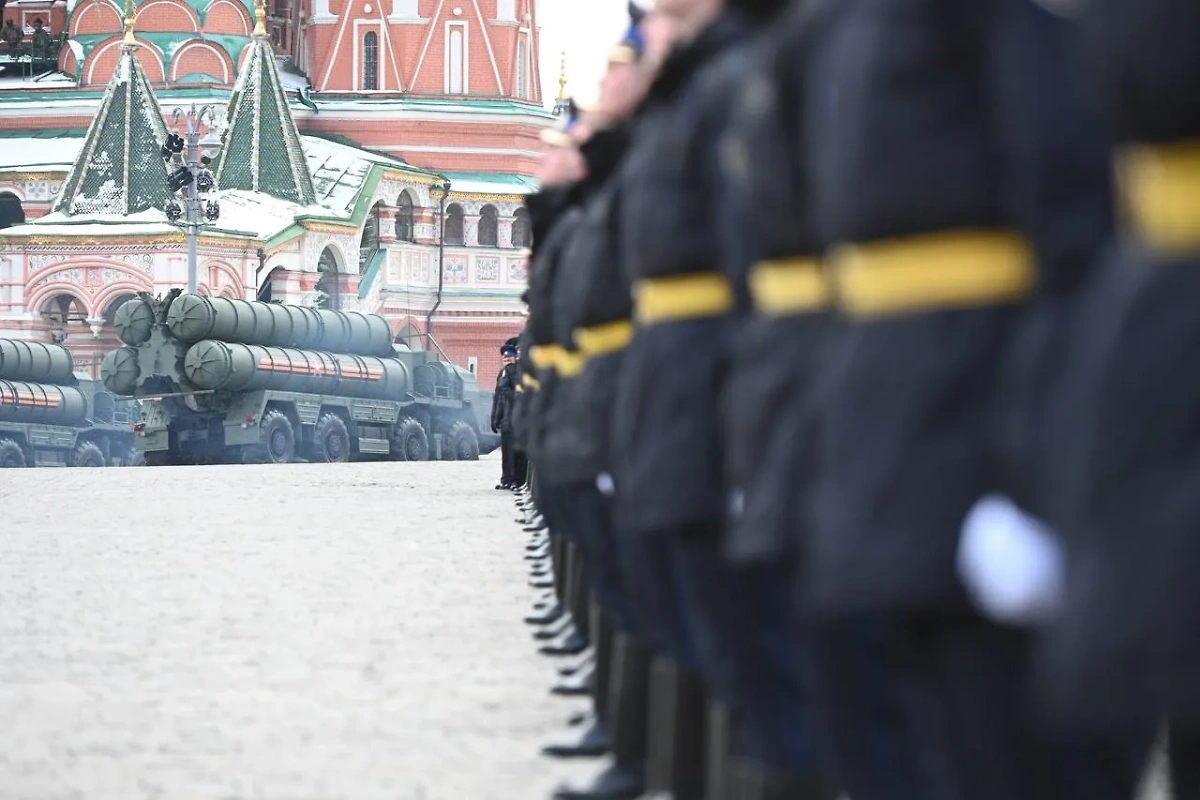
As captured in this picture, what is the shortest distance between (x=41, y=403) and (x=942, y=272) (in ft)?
137

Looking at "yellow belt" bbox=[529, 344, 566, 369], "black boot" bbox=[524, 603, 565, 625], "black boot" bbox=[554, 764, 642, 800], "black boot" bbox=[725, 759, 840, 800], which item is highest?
"yellow belt" bbox=[529, 344, 566, 369]

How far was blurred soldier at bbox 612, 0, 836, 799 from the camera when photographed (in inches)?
173

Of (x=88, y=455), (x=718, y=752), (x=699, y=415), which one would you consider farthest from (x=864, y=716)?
(x=88, y=455)

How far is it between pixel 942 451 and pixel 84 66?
59.0 m

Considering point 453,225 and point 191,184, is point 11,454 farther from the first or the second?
point 453,225

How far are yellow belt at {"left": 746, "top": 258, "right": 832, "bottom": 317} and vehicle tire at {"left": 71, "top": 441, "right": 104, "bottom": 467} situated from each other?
135 ft

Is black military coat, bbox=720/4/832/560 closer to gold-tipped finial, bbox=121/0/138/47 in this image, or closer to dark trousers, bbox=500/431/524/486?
dark trousers, bbox=500/431/524/486

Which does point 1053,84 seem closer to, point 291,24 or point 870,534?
point 870,534

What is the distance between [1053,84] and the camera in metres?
2.95

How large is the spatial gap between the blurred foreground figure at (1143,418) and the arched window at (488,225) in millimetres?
59068

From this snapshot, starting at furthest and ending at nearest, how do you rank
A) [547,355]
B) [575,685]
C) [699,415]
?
1. [547,355]
2. [575,685]
3. [699,415]

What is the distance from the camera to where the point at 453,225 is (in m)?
61.6

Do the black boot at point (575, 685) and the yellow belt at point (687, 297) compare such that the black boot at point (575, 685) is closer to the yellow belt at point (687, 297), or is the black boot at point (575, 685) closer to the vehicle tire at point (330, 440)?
the yellow belt at point (687, 297)

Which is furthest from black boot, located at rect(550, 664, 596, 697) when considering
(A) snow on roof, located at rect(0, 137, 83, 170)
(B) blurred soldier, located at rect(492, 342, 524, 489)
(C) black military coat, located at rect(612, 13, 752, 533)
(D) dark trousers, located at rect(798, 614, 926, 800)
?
(A) snow on roof, located at rect(0, 137, 83, 170)
